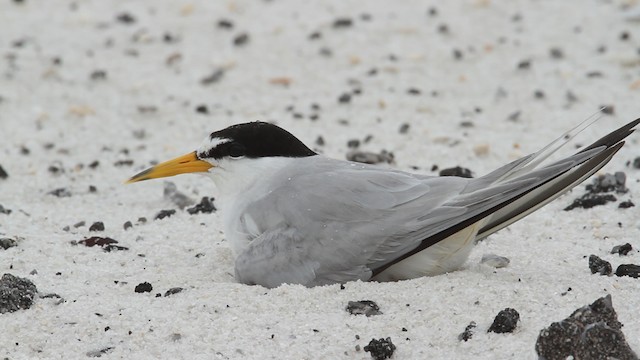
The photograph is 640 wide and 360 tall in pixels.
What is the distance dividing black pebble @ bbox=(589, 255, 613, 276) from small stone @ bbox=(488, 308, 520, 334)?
0.73 metres

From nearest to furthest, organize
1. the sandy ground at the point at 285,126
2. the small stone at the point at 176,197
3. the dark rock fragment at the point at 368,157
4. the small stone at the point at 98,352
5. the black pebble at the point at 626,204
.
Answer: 1. the small stone at the point at 98,352
2. the sandy ground at the point at 285,126
3. the black pebble at the point at 626,204
4. the small stone at the point at 176,197
5. the dark rock fragment at the point at 368,157

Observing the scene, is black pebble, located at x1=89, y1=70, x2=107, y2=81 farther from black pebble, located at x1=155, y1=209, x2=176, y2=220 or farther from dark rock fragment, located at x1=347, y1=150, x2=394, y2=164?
black pebble, located at x1=155, y1=209, x2=176, y2=220

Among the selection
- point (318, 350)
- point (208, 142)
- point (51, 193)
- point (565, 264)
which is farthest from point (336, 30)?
point (318, 350)

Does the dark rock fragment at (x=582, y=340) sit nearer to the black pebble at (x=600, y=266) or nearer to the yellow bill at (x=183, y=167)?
the black pebble at (x=600, y=266)

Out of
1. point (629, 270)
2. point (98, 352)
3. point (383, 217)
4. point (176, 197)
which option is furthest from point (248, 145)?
point (629, 270)

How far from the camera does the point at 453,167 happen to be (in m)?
5.79

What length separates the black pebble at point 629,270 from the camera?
3.95m

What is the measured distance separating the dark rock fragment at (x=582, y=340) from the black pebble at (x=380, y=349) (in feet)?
1.63

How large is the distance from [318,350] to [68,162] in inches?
127

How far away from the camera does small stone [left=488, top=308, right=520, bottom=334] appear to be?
339 centimetres

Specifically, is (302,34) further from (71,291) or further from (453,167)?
(71,291)

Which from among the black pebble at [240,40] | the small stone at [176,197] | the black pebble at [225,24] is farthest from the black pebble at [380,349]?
the black pebble at [225,24]

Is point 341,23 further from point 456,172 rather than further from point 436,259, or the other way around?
point 436,259

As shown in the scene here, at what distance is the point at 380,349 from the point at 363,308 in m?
0.36
